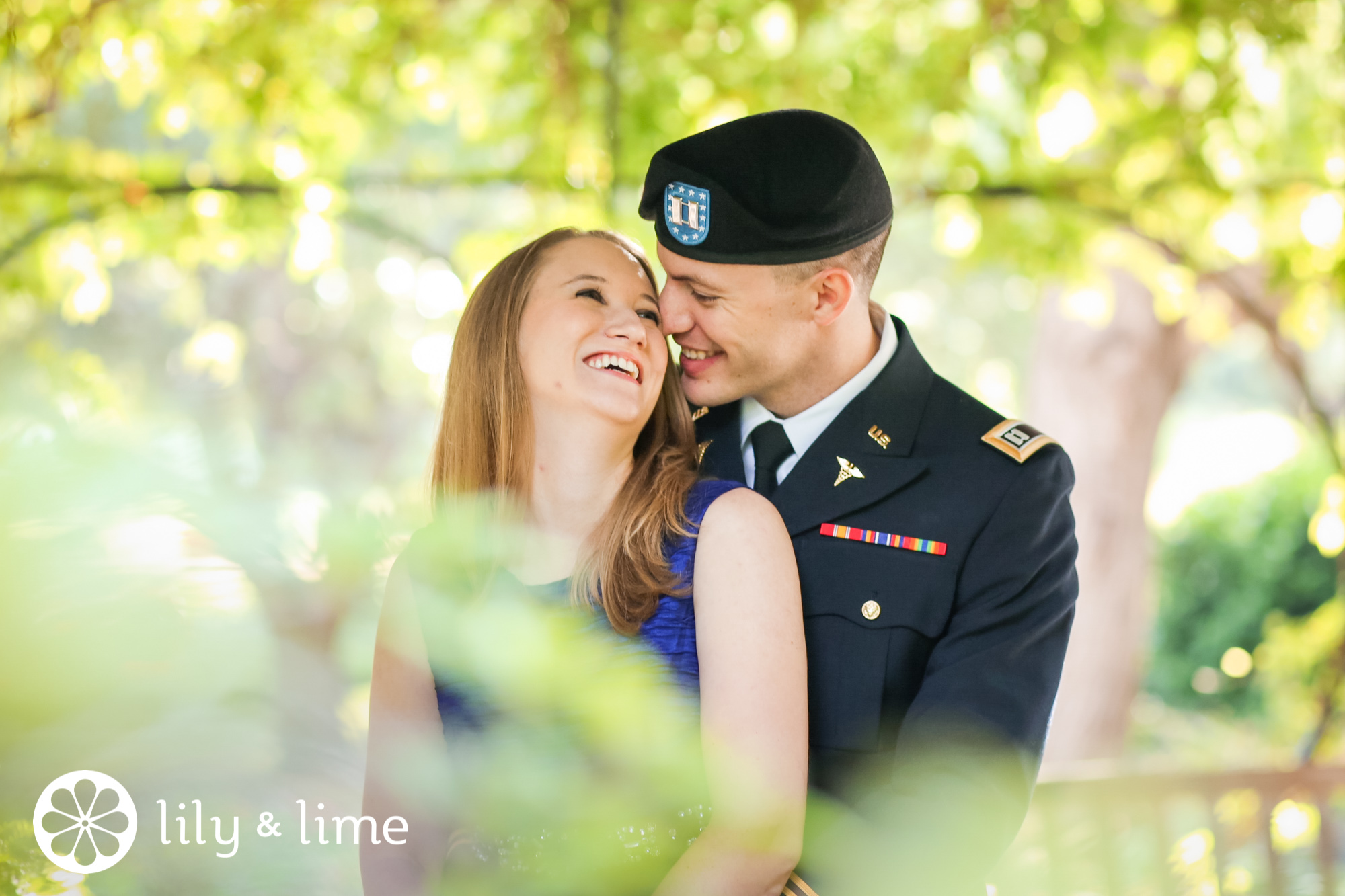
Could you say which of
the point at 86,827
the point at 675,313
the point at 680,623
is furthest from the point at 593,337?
the point at 86,827

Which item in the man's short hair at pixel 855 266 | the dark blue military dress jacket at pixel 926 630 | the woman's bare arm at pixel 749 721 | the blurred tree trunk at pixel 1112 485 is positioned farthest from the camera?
the blurred tree trunk at pixel 1112 485

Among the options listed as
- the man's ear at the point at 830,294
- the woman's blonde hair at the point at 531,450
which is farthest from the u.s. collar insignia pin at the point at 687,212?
the man's ear at the point at 830,294

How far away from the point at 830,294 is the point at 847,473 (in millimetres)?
324

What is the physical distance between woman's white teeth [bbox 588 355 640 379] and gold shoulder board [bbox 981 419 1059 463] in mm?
604

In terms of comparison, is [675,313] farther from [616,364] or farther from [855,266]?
[855,266]

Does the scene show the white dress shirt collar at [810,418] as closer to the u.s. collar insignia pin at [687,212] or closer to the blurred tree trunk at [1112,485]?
the u.s. collar insignia pin at [687,212]

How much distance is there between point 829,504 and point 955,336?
10.4m

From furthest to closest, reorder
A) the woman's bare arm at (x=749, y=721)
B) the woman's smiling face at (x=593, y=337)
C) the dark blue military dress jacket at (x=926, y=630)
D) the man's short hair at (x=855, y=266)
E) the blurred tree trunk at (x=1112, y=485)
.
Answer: the blurred tree trunk at (x=1112, y=485) < the man's short hair at (x=855, y=266) < the woman's smiling face at (x=593, y=337) < the dark blue military dress jacket at (x=926, y=630) < the woman's bare arm at (x=749, y=721)

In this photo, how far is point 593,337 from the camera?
1.76 meters

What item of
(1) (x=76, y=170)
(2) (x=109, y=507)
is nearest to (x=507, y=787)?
(2) (x=109, y=507)

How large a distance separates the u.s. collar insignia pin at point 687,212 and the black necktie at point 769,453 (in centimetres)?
37

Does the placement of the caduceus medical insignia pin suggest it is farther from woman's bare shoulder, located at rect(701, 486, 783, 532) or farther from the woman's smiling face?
the woman's smiling face

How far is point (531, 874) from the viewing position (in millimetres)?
1645

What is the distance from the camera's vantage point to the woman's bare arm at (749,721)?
1532 mm
